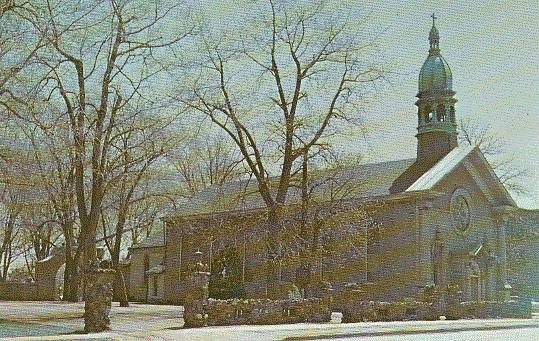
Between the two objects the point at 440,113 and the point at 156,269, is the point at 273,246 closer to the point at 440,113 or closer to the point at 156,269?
the point at 440,113

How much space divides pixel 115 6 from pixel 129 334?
24.3ft

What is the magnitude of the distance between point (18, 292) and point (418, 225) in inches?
777

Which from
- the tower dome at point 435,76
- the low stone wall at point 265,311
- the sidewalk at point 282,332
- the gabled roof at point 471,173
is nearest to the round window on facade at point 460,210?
the gabled roof at point 471,173

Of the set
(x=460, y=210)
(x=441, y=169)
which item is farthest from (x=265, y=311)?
(x=460, y=210)

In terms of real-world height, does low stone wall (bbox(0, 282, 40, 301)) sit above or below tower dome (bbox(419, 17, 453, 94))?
below

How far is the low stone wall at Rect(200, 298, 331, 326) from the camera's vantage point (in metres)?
15.1

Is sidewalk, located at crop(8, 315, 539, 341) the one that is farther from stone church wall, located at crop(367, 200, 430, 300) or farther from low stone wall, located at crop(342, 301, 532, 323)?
stone church wall, located at crop(367, 200, 430, 300)

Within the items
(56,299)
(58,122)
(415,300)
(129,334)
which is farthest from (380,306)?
(56,299)

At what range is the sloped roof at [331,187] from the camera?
2259cm

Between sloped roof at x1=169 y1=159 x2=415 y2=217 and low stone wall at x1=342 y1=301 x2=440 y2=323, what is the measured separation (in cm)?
381

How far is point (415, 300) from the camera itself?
20188 millimetres

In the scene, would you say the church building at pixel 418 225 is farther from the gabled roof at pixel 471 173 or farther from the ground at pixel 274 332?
the ground at pixel 274 332

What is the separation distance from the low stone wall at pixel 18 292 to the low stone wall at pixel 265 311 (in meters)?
21.1

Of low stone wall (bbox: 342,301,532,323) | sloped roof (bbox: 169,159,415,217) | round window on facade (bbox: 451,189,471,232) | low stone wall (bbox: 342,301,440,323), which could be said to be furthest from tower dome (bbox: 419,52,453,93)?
low stone wall (bbox: 342,301,440,323)
